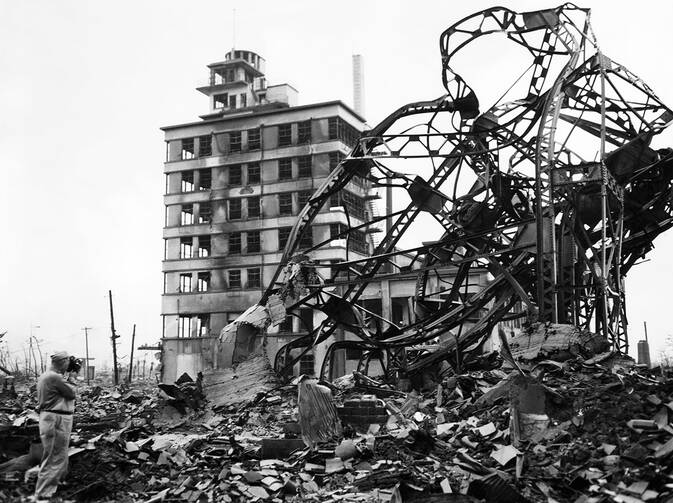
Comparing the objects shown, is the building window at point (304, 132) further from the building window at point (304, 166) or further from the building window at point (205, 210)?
the building window at point (205, 210)

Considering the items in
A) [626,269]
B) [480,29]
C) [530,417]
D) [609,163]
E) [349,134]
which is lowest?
[530,417]

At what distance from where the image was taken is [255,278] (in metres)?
58.3

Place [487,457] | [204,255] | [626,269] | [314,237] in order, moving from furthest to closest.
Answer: [204,255], [314,237], [626,269], [487,457]

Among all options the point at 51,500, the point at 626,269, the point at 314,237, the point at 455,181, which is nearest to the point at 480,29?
the point at 455,181

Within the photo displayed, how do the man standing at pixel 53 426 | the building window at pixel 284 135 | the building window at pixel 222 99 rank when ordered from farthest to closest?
1. the building window at pixel 222 99
2. the building window at pixel 284 135
3. the man standing at pixel 53 426

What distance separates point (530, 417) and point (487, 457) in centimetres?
82

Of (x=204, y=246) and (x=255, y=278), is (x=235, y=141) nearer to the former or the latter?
(x=204, y=246)

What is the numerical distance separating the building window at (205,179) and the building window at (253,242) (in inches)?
234

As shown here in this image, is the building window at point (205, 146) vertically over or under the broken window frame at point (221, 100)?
under

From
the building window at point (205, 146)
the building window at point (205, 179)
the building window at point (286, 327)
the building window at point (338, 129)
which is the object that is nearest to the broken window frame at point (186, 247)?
the building window at point (205, 179)

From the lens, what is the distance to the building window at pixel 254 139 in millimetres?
60906

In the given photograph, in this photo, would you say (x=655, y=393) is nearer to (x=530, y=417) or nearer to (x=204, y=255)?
(x=530, y=417)

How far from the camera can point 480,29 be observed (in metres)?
14.6

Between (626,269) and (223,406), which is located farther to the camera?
(626,269)
